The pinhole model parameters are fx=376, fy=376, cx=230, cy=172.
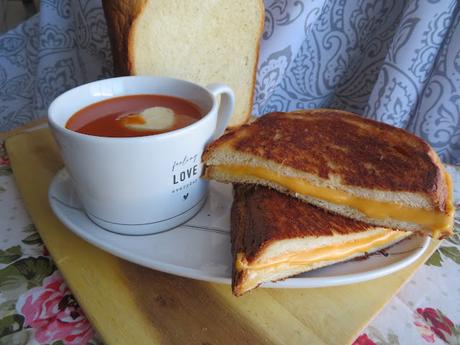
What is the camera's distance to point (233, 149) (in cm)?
96

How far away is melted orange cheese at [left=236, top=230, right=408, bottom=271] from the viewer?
0.75m

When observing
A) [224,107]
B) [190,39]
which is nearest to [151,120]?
[224,107]

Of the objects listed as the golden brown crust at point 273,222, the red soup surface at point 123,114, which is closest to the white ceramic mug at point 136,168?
the red soup surface at point 123,114

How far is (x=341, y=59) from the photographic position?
166cm

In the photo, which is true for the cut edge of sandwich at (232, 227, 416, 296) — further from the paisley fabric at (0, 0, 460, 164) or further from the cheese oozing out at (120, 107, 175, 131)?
the paisley fabric at (0, 0, 460, 164)

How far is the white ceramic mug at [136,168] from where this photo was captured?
0.77 meters

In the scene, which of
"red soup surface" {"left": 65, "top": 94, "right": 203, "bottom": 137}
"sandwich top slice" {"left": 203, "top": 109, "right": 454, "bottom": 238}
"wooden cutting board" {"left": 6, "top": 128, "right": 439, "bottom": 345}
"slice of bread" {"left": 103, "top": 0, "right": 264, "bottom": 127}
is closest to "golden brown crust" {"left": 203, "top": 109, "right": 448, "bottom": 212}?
"sandwich top slice" {"left": 203, "top": 109, "right": 454, "bottom": 238}

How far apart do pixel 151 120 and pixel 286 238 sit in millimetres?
420

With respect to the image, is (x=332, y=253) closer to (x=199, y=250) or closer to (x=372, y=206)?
(x=372, y=206)

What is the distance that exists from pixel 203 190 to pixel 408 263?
51cm

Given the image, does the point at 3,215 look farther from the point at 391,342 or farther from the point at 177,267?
the point at 391,342

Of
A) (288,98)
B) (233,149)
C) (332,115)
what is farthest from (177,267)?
(288,98)

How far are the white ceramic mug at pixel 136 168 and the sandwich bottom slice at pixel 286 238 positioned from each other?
15 centimetres

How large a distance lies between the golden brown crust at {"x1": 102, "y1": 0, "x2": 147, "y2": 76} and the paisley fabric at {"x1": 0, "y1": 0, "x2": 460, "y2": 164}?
21.4 inches
